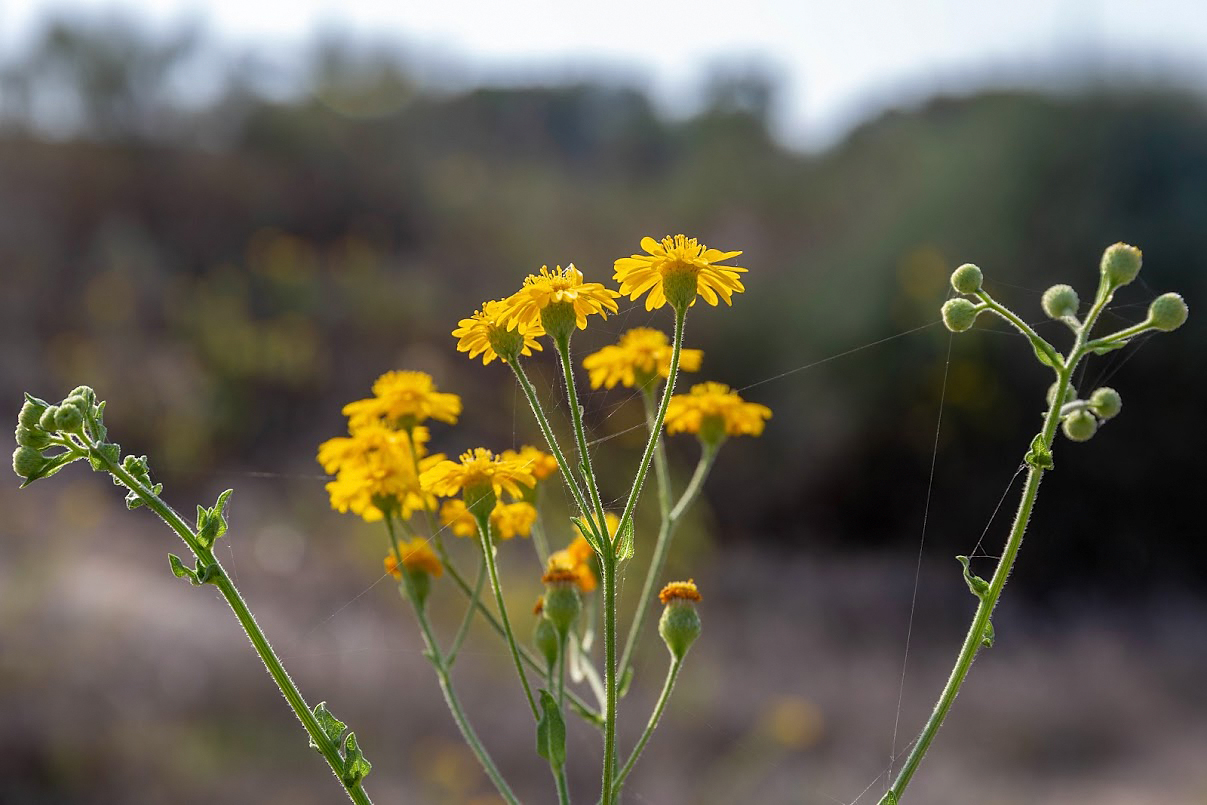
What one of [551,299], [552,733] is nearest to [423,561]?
[552,733]

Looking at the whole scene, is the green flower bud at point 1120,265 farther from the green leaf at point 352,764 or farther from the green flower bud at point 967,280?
the green leaf at point 352,764

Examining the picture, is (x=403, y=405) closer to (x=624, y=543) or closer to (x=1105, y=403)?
(x=624, y=543)

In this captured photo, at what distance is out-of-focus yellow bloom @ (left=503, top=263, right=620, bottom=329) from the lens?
1.51 m

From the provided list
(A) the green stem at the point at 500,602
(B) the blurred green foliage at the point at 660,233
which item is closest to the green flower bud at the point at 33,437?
(A) the green stem at the point at 500,602

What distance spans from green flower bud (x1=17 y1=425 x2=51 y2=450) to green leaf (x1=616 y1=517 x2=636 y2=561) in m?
0.72

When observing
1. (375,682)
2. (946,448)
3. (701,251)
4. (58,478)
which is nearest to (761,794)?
(375,682)

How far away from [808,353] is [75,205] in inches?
662

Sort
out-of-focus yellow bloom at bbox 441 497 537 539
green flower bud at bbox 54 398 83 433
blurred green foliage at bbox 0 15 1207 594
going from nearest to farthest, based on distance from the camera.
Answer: green flower bud at bbox 54 398 83 433, out-of-focus yellow bloom at bbox 441 497 537 539, blurred green foliage at bbox 0 15 1207 594

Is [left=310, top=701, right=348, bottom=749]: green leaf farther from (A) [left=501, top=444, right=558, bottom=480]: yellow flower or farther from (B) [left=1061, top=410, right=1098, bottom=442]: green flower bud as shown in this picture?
(B) [left=1061, top=410, right=1098, bottom=442]: green flower bud

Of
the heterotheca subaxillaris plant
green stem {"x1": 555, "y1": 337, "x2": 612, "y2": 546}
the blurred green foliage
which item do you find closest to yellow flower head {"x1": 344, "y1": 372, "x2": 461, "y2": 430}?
the heterotheca subaxillaris plant

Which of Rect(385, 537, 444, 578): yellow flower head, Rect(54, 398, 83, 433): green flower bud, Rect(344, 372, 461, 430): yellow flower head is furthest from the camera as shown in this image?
Rect(385, 537, 444, 578): yellow flower head

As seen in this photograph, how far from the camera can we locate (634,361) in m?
2.10

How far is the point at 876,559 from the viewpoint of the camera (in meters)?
12.5

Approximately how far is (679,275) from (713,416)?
632 millimetres
